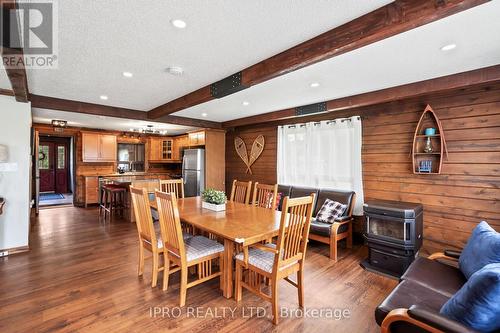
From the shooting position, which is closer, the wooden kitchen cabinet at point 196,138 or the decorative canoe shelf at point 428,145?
the decorative canoe shelf at point 428,145

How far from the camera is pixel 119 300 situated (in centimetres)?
232

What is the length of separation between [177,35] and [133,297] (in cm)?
248

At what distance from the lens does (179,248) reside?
223 cm

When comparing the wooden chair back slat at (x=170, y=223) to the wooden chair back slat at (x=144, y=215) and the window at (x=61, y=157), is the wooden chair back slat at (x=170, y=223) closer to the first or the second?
the wooden chair back slat at (x=144, y=215)

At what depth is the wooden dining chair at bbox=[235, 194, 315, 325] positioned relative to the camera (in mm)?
1986

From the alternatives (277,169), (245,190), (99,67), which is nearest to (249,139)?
(277,169)

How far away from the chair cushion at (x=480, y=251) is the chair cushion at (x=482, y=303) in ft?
2.11

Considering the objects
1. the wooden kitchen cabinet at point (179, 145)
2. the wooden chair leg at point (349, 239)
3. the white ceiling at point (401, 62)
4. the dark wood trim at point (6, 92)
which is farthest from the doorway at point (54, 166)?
the wooden chair leg at point (349, 239)

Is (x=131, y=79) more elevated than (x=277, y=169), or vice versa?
(x=131, y=79)

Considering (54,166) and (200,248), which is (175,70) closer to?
(200,248)

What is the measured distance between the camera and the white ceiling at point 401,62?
1.81m

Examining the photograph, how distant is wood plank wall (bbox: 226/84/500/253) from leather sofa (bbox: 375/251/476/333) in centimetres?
103

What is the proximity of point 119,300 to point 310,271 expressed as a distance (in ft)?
7.05

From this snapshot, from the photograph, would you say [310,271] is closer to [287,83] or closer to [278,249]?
[278,249]
